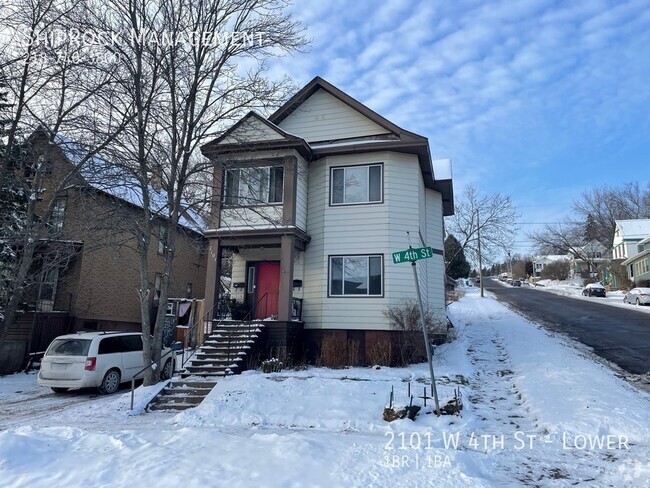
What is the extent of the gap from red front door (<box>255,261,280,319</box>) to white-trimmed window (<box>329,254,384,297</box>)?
247 cm

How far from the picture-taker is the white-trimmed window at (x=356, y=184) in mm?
15625

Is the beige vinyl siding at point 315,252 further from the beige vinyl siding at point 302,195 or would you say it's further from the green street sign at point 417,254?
the green street sign at point 417,254

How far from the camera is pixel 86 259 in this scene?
2009cm

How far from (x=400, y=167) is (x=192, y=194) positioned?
7.02 m

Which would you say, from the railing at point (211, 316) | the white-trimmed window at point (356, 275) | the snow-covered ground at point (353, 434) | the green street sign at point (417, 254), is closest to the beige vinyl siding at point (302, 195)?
the white-trimmed window at point (356, 275)

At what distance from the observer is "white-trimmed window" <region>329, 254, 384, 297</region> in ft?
49.3

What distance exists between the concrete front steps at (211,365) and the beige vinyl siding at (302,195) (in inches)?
154

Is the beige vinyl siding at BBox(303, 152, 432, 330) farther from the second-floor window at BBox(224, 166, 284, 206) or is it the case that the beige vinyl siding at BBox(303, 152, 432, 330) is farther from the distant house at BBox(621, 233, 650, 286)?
the distant house at BBox(621, 233, 650, 286)

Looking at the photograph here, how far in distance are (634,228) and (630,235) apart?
4.04 feet

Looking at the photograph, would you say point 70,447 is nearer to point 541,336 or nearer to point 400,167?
point 400,167

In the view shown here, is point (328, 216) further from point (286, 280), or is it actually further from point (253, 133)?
point (253, 133)

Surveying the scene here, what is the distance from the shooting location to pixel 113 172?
41.0 feet

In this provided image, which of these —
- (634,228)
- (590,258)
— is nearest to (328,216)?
(634,228)

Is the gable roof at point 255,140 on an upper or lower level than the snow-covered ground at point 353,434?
upper
